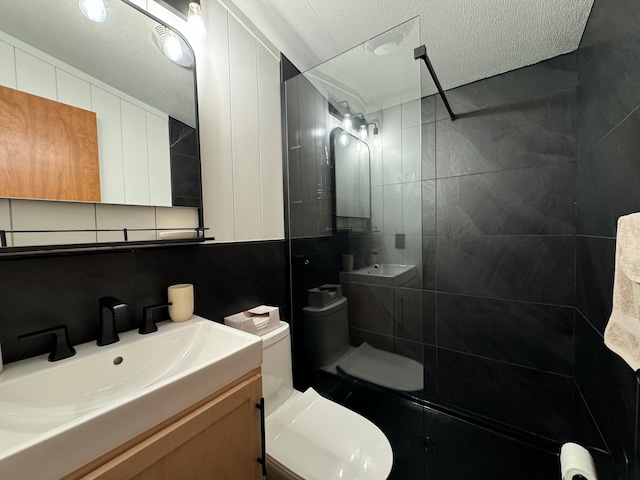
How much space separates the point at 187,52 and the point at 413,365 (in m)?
2.12

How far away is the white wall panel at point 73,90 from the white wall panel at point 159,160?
0.60 ft

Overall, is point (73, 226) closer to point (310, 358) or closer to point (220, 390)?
point (220, 390)

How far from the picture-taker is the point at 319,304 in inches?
68.1

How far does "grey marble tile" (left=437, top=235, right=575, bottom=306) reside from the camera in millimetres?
1520

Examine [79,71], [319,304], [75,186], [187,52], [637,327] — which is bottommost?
[319,304]

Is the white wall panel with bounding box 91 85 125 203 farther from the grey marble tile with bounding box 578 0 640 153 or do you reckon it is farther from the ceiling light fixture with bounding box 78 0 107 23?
the grey marble tile with bounding box 578 0 640 153

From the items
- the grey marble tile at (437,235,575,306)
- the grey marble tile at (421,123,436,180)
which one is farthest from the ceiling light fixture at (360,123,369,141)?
the grey marble tile at (437,235,575,306)

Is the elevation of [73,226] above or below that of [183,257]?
above

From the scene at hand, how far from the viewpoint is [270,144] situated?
60.9 inches

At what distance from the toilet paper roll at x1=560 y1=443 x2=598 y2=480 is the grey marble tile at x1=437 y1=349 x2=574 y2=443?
0.59m

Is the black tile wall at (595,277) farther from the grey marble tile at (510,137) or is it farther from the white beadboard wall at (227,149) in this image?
the white beadboard wall at (227,149)

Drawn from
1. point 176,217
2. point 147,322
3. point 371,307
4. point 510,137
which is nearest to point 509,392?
point 371,307

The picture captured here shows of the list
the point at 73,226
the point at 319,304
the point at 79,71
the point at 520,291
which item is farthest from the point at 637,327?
the point at 79,71

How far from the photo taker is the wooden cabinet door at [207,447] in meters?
0.56
